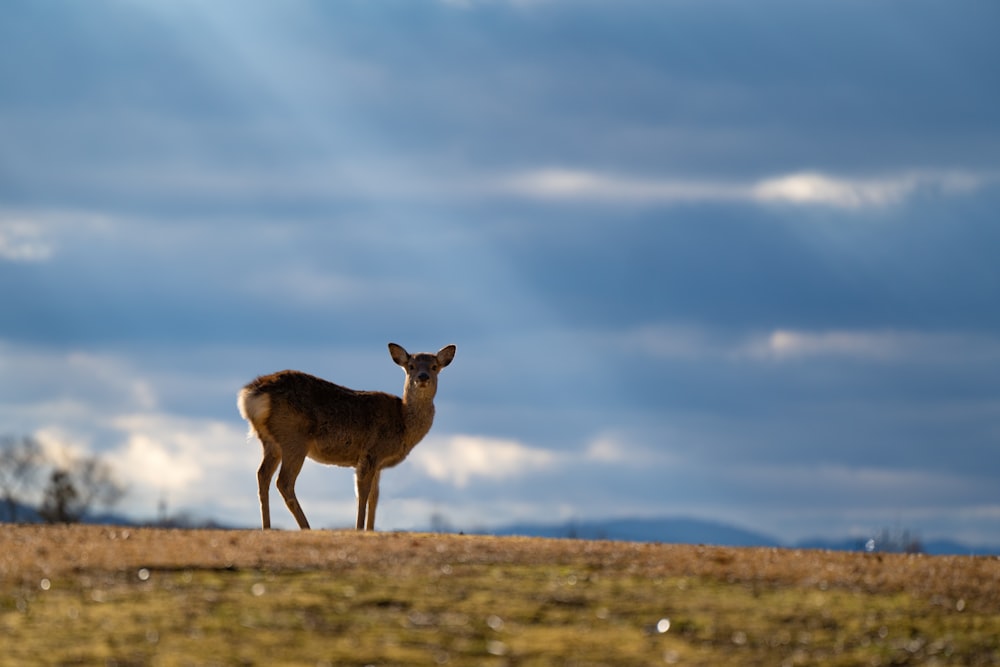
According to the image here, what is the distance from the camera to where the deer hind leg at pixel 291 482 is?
25.5 metres

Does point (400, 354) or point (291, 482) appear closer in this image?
point (291, 482)

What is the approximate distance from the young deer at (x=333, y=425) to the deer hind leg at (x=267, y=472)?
0.02 meters

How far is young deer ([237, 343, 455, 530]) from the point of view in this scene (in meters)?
25.7

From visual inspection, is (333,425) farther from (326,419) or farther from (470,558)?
(470,558)

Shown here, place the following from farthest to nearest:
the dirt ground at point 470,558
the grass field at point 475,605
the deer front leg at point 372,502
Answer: the deer front leg at point 372,502
the dirt ground at point 470,558
the grass field at point 475,605

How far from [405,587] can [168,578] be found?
236cm

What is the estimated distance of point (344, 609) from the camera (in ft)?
47.9

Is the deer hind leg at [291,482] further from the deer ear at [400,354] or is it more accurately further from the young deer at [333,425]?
the deer ear at [400,354]

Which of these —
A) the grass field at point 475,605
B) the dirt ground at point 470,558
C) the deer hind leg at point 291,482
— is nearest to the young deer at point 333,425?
the deer hind leg at point 291,482

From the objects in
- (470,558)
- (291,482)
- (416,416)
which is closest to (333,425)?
(291,482)

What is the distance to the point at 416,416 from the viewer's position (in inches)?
1054

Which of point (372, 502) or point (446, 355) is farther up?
point (446, 355)

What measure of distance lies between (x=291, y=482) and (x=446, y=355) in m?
3.50

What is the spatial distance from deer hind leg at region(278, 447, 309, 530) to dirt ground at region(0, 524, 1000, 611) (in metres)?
5.88
